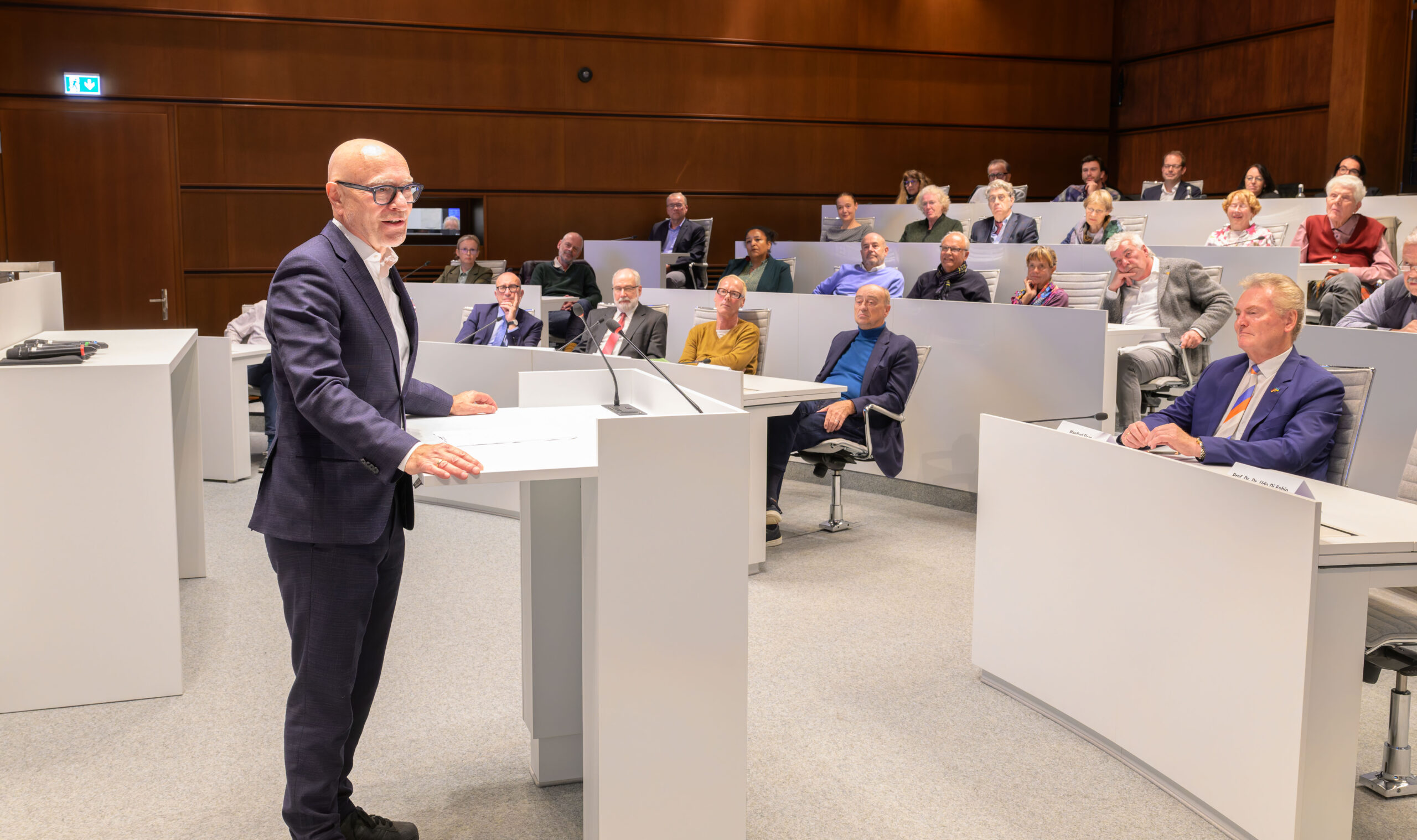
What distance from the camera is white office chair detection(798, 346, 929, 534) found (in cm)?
487

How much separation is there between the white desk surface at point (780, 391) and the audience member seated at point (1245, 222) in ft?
10.9

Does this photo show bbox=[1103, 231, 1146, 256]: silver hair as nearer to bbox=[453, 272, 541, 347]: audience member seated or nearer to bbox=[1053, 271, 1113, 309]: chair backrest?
bbox=[1053, 271, 1113, 309]: chair backrest

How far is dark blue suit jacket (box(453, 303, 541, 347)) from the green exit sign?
384 centimetres

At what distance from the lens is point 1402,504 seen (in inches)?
103

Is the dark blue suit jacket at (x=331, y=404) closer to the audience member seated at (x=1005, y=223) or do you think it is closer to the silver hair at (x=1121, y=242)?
the silver hair at (x=1121, y=242)

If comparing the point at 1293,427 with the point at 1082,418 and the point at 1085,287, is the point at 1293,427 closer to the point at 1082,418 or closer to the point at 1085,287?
the point at 1082,418

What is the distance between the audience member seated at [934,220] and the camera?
792cm

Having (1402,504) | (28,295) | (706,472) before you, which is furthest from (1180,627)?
(28,295)

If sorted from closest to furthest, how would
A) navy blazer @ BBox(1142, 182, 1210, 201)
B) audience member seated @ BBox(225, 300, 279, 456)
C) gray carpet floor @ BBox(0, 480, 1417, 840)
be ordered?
gray carpet floor @ BBox(0, 480, 1417, 840) < audience member seated @ BBox(225, 300, 279, 456) < navy blazer @ BBox(1142, 182, 1210, 201)

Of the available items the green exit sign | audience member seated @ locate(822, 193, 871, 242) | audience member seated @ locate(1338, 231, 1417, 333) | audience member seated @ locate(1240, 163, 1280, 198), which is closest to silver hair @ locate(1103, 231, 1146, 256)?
audience member seated @ locate(1338, 231, 1417, 333)

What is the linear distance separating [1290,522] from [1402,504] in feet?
1.92

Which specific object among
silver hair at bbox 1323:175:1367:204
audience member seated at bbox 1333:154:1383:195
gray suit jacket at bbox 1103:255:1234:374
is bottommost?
gray suit jacket at bbox 1103:255:1234:374

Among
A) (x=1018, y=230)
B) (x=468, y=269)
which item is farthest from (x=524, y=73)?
(x=1018, y=230)

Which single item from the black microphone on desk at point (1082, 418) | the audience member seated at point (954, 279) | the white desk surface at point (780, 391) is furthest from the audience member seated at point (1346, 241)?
the white desk surface at point (780, 391)
